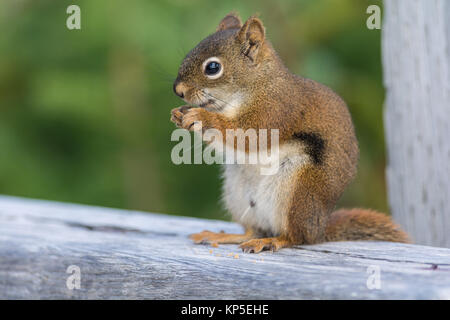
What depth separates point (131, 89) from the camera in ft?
9.25

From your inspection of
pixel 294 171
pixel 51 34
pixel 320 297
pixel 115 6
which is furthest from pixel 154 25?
pixel 320 297

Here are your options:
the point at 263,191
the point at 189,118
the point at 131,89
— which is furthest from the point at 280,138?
the point at 131,89

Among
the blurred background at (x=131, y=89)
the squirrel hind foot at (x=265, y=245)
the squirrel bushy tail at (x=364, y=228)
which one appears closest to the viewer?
the squirrel hind foot at (x=265, y=245)

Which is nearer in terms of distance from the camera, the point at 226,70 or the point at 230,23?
the point at 226,70

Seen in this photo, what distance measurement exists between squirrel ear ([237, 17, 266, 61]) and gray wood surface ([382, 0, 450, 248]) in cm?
46

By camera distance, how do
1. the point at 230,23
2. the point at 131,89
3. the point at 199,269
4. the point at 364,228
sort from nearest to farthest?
the point at 199,269 < the point at 364,228 < the point at 230,23 < the point at 131,89

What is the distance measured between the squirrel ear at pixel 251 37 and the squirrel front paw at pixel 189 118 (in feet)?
0.95

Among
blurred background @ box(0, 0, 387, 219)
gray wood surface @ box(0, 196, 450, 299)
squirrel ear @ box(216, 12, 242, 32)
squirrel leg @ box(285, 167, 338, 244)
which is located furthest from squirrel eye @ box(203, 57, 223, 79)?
blurred background @ box(0, 0, 387, 219)

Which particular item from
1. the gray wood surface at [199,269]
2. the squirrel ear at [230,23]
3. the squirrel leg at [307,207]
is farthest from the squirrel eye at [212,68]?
the gray wood surface at [199,269]

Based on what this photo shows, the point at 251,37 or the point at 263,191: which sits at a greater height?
the point at 251,37

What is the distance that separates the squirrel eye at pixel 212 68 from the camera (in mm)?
1937

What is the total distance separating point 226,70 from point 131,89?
96cm

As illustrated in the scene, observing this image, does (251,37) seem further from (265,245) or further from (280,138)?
(265,245)

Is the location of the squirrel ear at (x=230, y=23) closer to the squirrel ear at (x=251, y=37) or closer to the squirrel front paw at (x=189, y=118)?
the squirrel ear at (x=251, y=37)
